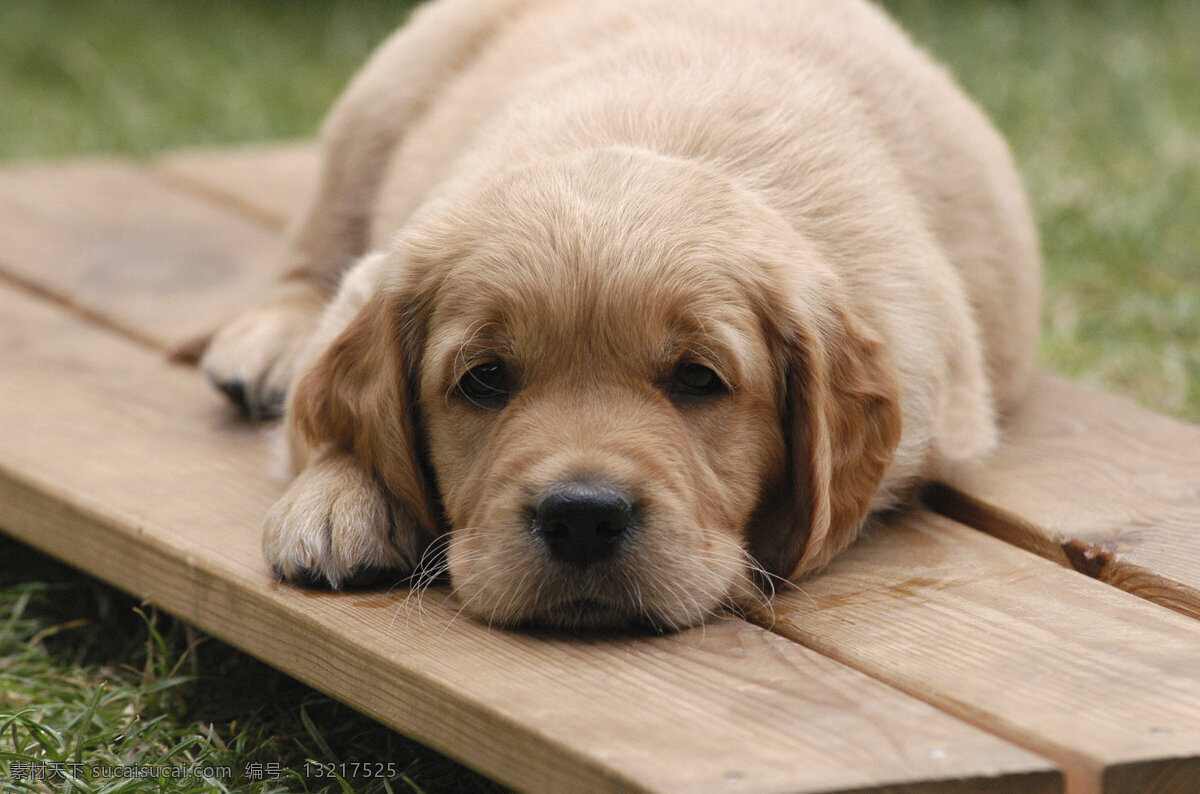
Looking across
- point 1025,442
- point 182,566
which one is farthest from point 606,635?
point 1025,442

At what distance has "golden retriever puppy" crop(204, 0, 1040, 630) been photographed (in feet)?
10.1

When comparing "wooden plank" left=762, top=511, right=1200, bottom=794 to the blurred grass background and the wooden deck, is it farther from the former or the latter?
the blurred grass background

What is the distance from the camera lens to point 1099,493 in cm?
384

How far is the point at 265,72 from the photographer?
1045 cm

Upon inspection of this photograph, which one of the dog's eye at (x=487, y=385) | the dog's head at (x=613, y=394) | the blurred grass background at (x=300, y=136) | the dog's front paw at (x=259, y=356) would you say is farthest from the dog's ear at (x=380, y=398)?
the dog's front paw at (x=259, y=356)

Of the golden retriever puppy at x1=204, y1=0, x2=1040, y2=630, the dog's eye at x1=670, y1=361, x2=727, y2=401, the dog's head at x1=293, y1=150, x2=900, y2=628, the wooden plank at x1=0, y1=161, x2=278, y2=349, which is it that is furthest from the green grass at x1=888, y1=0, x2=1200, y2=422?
the wooden plank at x1=0, y1=161, x2=278, y2=349

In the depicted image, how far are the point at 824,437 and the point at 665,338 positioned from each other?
45 centimetres

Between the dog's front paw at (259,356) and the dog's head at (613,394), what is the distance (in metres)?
1.02

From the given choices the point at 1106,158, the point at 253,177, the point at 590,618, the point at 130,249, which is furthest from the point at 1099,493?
the point at 1106,158

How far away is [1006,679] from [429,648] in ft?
3.55

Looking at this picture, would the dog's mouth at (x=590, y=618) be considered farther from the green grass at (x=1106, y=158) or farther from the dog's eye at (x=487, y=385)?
the green grass at (x=1106, y=158)

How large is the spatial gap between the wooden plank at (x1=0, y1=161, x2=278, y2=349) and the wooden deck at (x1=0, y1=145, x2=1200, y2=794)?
1.09ft

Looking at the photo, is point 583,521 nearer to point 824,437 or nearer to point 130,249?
point 824,437

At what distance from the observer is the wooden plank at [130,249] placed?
538 cm
